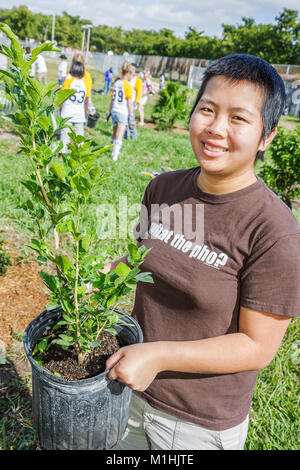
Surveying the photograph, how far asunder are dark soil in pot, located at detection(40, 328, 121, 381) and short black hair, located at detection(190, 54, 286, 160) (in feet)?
2.86

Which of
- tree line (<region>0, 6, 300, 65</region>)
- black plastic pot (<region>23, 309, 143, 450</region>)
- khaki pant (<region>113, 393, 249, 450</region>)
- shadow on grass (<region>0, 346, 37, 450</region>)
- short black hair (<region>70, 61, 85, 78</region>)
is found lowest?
shadow on grass (<region>0, 346, 37, 450</region>)

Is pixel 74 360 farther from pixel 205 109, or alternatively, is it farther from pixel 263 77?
pixel 263 77

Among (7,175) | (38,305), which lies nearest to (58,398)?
(38,305)

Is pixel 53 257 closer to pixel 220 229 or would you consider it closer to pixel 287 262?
pixel 220 229

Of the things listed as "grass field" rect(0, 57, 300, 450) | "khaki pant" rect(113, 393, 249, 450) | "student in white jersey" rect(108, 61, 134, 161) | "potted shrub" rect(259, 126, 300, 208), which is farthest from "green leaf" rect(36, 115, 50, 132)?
"student in white jersey" rect(108, 61, 134, 161)

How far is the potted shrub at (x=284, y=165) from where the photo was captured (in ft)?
18.8

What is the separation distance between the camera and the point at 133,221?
188 inches

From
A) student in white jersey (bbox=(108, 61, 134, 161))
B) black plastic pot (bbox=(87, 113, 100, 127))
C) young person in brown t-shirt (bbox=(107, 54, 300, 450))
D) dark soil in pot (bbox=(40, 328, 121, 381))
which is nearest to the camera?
young person in brown t-shirt (bbox=(107, 54, 300, 450))

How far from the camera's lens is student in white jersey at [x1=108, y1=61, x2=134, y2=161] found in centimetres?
737

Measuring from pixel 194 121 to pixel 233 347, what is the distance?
0.70m

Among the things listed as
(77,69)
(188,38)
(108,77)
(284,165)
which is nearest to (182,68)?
(188,38)

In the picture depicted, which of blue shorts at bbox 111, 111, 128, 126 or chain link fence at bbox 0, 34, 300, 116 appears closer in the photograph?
blue shorts at bbox 111, 111, 128, 126

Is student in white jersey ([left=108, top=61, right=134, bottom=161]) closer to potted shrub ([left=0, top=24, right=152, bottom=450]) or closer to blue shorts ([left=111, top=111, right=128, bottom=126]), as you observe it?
blue shorts ([left=111, top=111, right=128, bottom=126])

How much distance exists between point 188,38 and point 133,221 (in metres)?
80.9
